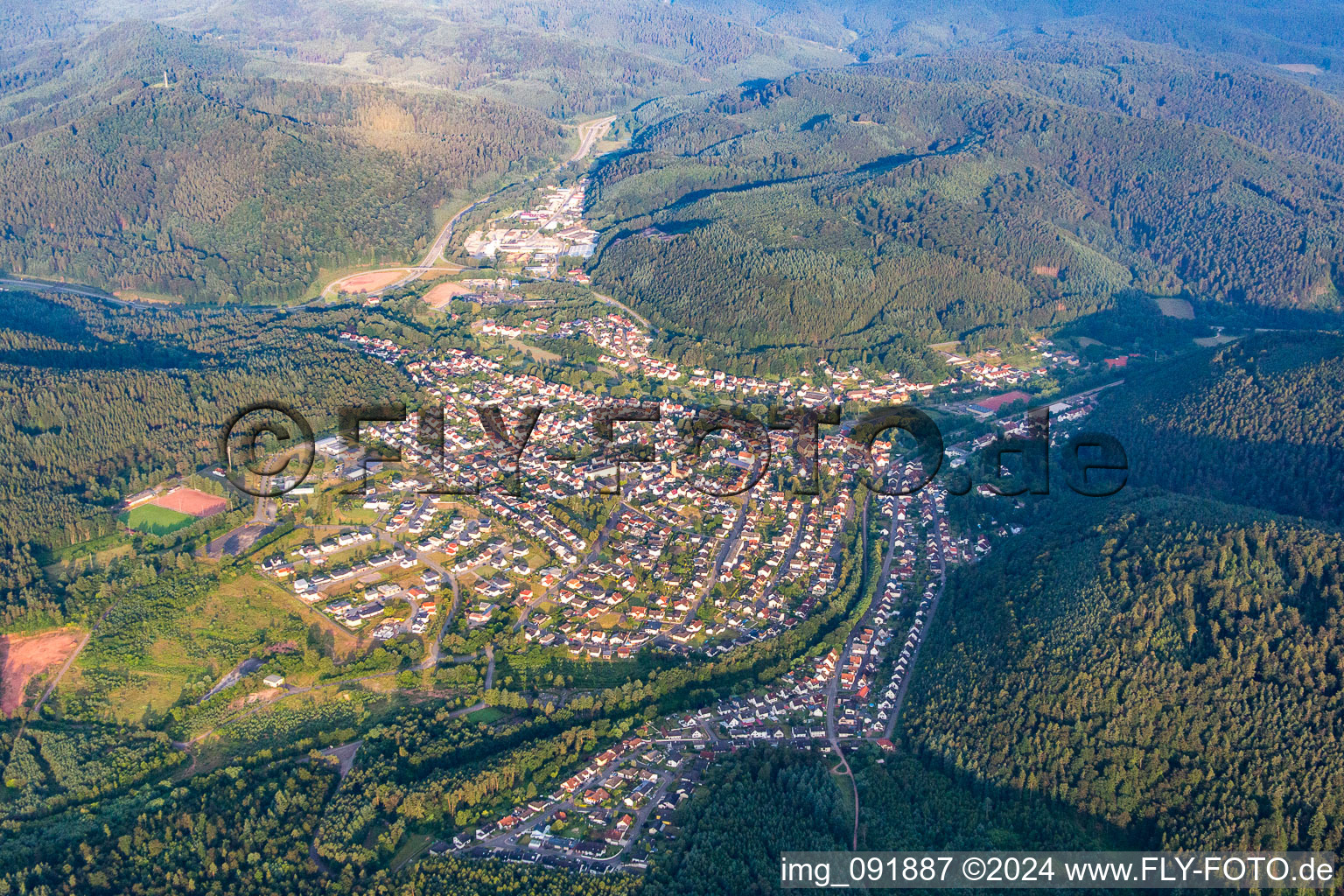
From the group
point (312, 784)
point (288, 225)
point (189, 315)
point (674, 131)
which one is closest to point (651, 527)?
point (312, 784)

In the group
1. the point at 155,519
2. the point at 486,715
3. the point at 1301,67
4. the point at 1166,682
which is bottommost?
the point at 486,715

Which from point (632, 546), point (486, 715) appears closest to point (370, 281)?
point (632, 546)

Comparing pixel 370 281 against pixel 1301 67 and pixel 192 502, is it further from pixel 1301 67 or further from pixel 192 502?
pixel 1301 67

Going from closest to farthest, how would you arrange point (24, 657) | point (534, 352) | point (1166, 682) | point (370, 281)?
point (1166, 682)
point (24, 657)
point (534, 352)
point (370, 281)

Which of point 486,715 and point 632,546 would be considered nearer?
point 486,715

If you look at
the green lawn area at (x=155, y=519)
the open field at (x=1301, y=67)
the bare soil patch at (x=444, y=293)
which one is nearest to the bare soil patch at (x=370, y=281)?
the bare soil patch at (x=444, y=293)

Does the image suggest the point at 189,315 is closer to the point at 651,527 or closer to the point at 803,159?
the point at 651,527

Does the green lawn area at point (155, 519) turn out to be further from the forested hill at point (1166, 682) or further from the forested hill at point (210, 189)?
the forested hill at point (210, 189)
